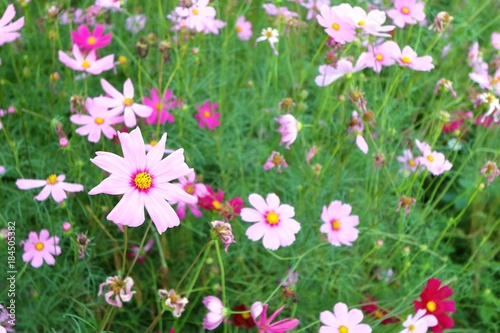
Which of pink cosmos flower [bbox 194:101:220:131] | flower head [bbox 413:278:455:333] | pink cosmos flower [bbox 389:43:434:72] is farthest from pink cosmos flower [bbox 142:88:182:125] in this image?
flower head [bbox 413:278:455:333]

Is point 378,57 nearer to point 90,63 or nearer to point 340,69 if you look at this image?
point 340,69

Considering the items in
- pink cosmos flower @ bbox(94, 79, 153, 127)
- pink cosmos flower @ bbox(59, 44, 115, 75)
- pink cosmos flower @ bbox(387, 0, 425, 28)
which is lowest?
pink cosmos flower @ bbox(94, 79, 153, 127)

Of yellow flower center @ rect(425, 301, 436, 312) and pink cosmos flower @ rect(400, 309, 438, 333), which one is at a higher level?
pink cosmos flower @ rect(400, 309, 438, 333)

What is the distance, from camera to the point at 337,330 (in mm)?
844

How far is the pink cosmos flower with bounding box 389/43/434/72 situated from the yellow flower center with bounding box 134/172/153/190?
56cm

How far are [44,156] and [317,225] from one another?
607 millimetres

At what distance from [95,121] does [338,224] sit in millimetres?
502

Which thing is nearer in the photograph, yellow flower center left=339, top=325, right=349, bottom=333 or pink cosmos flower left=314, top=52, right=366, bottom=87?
yellow flower center left=339, top=325, right=349, bottom=333

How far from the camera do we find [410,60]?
3.33 feet

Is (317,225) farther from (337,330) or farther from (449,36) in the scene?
(449,36)

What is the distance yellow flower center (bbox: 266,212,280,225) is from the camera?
0.94 metres

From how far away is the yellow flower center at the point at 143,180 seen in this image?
653mm

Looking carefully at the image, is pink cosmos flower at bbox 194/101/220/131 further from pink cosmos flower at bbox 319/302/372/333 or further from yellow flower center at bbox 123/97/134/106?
pink cosmos flower at bbox 319/302/372/333

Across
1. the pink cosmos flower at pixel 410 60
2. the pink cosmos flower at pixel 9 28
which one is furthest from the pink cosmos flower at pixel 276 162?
the pink cosmos flower at pixel 9 28
